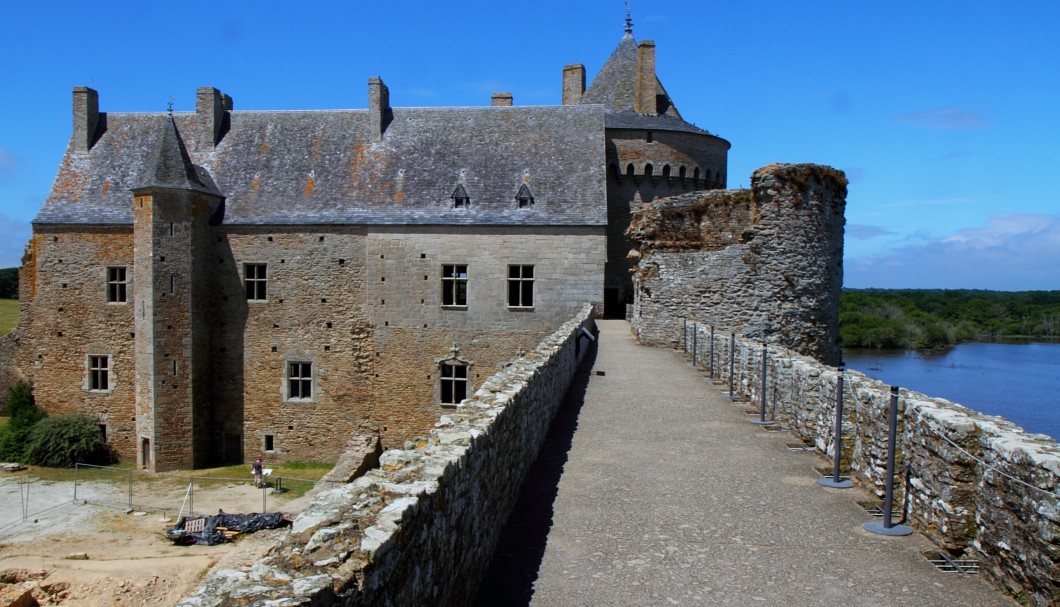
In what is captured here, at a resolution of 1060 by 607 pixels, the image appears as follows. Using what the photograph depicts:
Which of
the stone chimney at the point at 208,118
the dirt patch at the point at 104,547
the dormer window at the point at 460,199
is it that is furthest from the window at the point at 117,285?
the dormer window at the point at 460,199

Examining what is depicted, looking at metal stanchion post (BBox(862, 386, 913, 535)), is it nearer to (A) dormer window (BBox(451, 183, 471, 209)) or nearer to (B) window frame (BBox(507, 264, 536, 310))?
(B) window frame (BBox(507, 264, 536, 310))

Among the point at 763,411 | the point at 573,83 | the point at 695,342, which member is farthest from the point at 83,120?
the point at 763,411

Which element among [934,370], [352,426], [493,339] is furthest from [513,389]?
[934,370]

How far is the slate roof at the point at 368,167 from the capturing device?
76.7 feet

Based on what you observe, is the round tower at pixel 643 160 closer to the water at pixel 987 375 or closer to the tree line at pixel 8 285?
the water at pixel 987 375

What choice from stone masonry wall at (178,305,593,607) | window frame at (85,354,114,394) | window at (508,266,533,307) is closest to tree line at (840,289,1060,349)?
window at (508,266,533,307)

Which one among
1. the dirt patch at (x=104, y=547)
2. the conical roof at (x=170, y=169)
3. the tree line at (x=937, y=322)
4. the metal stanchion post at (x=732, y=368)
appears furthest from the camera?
the tree line at (x=937, y=322)

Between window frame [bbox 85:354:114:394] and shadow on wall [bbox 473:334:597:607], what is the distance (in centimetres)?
2021

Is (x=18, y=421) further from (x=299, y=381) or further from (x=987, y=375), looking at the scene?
(x=987, y=375)

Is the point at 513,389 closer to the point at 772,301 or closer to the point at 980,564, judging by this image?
the point at 980,564

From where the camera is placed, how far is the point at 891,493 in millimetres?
5668

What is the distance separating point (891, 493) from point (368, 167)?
69.6 feet

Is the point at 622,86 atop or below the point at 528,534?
atop

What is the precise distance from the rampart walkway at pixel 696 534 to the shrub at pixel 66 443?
19.6 m
